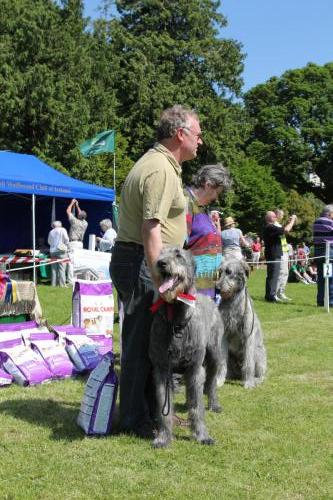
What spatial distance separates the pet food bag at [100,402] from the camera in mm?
3801

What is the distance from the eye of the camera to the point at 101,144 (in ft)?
57.2

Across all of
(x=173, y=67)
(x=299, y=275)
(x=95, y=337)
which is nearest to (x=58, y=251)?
(x=299, y=275)

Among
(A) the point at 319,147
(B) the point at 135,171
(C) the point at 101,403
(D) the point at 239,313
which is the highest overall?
(A) the point at 319,147

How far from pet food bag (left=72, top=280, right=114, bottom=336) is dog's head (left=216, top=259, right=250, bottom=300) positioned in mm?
1767

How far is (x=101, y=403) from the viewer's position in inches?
150

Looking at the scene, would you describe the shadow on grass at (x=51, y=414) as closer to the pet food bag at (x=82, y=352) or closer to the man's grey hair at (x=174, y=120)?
the pet food bag at (x=82, y=352)

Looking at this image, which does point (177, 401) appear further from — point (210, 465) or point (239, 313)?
point (210, 465)

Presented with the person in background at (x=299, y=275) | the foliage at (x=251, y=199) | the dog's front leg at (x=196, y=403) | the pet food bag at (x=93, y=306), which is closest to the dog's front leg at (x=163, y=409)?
the dog's front leg at (x=196, y=403)

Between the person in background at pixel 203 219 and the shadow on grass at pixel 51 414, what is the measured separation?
1.46 m

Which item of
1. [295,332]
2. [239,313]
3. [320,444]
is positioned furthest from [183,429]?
[295,332]

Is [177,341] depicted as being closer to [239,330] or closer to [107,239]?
[239,330]

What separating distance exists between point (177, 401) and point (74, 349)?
1.26 m

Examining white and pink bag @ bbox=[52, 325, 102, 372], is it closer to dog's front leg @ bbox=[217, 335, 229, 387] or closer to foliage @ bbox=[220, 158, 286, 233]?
dog's front leg @ bbox=[217, 335, 229, 387]

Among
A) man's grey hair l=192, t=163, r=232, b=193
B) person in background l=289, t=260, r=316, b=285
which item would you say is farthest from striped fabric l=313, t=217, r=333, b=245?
person in background l=289, t=260, r=316, b=285
